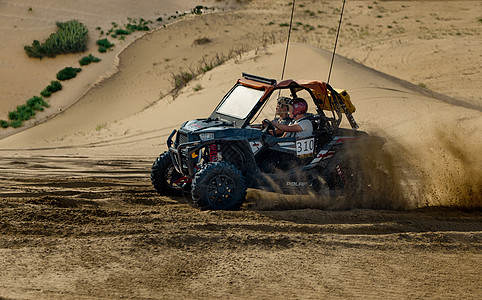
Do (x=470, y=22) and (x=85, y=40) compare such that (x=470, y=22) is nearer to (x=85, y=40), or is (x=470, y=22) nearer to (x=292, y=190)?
(x=85, y=40)

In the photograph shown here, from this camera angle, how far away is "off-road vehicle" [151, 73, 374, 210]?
25.2 feet

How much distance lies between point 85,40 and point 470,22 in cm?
2355

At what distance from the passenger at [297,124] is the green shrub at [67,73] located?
74.5ft

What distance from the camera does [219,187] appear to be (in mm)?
7645

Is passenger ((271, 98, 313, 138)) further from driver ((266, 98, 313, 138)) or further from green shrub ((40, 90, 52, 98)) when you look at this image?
green shrub ((40, 90, 52, 98))

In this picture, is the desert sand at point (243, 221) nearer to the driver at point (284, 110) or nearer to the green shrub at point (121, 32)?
the driver at point (284, 110)

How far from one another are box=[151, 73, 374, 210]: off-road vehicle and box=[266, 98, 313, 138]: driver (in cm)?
10

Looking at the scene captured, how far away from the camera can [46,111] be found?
25297mm

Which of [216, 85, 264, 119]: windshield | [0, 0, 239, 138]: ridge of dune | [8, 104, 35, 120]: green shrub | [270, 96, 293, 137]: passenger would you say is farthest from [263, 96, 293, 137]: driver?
[8, 104, 35, 120]: green shrub

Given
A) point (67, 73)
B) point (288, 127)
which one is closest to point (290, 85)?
point (288, 127)

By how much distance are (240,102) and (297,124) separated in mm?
863

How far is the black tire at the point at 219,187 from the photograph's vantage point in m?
7.55

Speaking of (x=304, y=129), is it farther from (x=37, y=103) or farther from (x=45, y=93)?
(x=45, y=93)

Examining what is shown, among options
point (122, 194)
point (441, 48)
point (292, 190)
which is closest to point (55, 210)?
point (122, 194)
